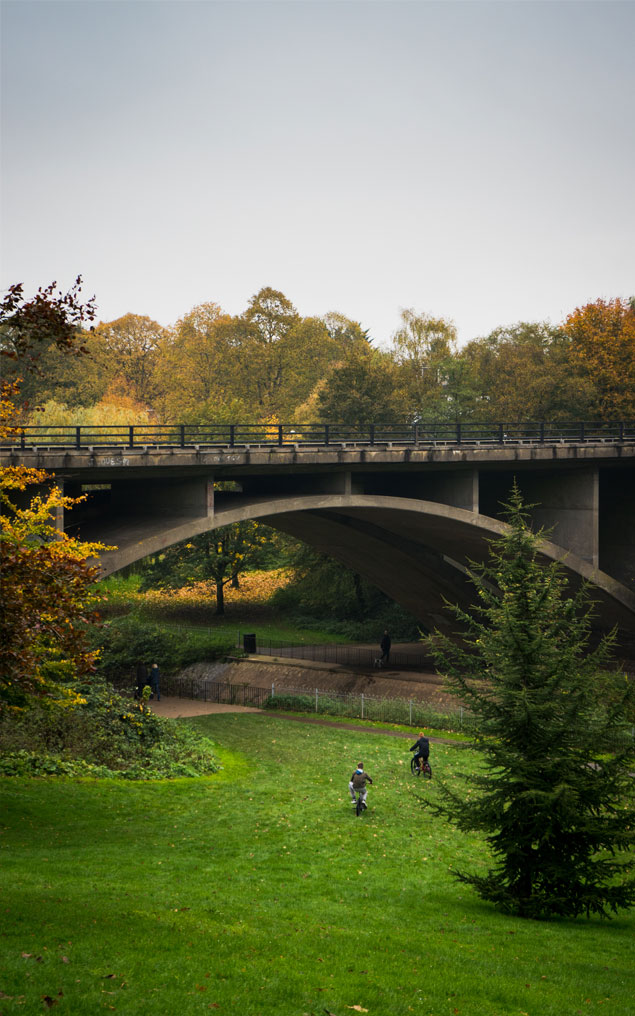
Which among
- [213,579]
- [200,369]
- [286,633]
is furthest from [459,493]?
[200,369]

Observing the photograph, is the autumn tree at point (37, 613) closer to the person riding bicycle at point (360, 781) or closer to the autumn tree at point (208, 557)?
the person riding bicycle at point (360, 781)

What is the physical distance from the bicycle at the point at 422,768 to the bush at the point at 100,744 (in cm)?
509

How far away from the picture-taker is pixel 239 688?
126ft

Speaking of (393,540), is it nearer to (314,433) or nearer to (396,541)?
(396,541)

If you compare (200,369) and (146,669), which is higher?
(200,369)

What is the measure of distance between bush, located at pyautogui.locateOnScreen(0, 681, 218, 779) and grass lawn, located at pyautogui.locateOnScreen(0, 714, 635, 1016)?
3.72 ft

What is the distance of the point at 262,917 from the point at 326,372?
67.1 meters

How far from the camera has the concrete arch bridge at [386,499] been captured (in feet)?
91.9

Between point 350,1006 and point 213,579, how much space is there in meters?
46.9

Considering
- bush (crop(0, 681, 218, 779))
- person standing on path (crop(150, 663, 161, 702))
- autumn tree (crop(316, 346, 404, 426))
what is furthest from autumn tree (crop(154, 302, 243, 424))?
bush (crop(0, 681, 218, 779))

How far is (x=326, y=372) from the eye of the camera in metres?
77.3

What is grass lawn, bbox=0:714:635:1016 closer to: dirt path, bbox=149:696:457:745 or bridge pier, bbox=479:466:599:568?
dirt path, bbox=149:696:457:745

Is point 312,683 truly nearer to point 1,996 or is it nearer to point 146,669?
point 146,669

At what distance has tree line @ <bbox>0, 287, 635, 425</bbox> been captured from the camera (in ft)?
170
